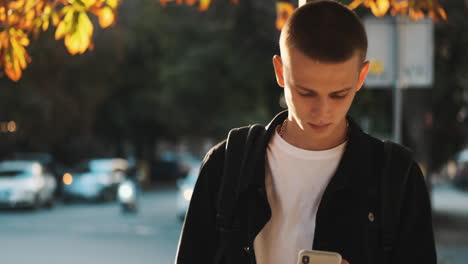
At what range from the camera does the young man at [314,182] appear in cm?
215

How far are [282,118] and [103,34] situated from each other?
113ft

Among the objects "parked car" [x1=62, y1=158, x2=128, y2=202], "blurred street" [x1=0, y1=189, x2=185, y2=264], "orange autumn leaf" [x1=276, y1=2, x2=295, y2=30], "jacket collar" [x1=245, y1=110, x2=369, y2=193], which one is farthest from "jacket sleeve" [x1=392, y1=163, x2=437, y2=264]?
"parked car" [x1=62, y1=158, x2=128, y2=202]

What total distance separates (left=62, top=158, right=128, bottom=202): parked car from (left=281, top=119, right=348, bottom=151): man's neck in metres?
28.6

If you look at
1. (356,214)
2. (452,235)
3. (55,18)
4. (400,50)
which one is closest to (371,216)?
(356,214)

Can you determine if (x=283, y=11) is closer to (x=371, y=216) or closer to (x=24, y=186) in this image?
(x=371, y=216)

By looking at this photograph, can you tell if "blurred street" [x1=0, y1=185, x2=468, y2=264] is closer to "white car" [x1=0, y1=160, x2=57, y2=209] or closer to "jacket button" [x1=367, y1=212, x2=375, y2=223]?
"white car" [x1=0, y1=160, x2=57, y2=209]

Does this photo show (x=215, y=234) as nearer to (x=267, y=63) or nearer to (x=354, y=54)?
(x=354, y=54)

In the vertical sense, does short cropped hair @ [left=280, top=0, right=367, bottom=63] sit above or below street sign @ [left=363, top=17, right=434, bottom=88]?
below

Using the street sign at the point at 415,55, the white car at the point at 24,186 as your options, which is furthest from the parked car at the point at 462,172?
the street sign at the point at 415,55

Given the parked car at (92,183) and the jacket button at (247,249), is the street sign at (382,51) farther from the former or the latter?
the parked car at (92,183)

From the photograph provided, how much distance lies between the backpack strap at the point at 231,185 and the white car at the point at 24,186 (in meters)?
24.2

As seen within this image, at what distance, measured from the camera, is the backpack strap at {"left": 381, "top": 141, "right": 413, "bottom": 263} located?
7.16ft

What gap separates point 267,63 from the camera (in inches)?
716

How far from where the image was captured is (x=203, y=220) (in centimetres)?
231
